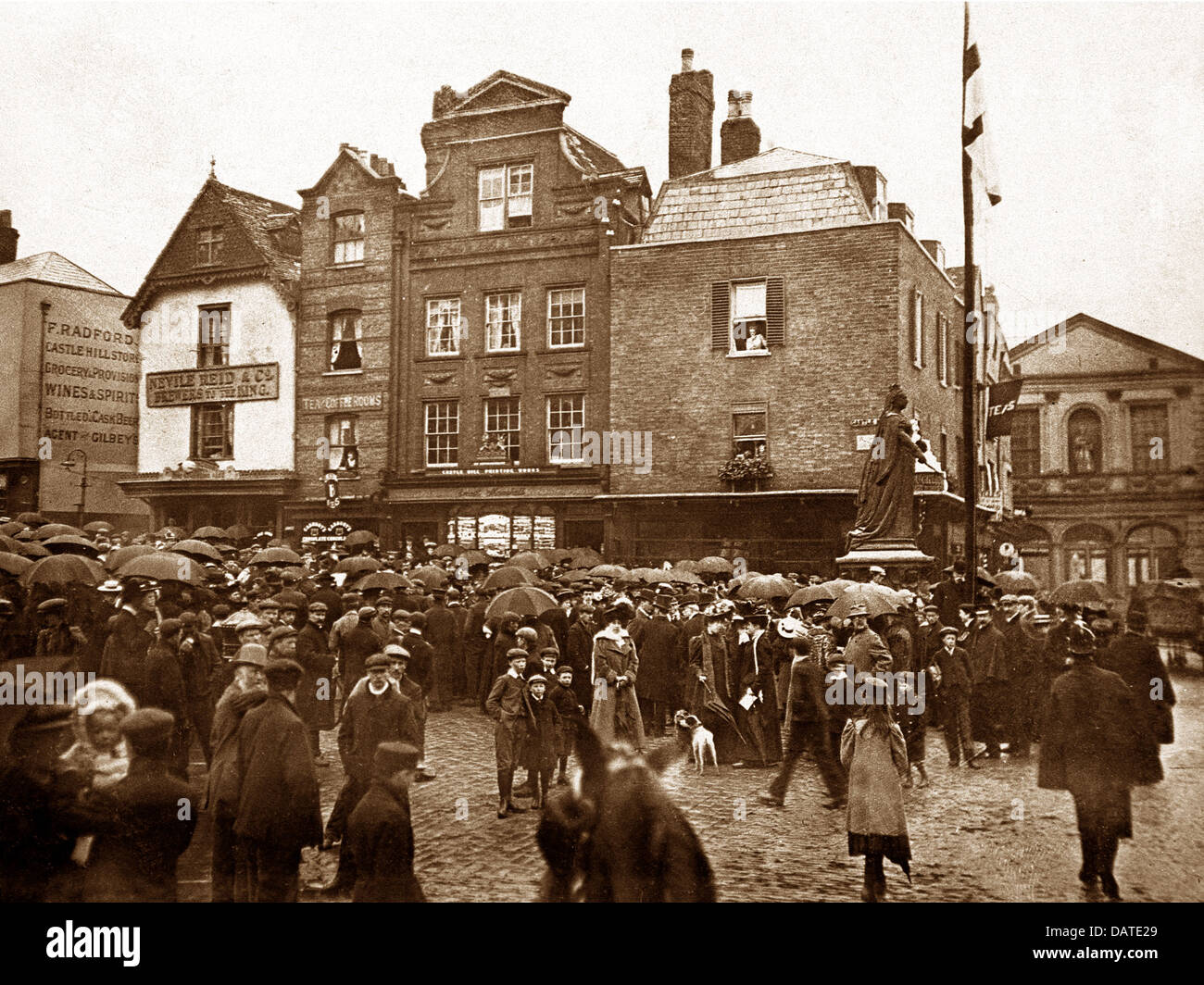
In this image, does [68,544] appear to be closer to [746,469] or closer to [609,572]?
[609,572]

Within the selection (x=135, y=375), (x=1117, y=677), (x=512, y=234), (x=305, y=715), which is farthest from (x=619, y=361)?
(x=1117, y=677)

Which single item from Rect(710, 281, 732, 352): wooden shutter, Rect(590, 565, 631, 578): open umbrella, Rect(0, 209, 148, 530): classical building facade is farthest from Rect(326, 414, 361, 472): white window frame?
Rect(710, 281, 732, 352): wooden shutter

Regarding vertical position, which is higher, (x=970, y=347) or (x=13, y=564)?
(x=970, y=347)

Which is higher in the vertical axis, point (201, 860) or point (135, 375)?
point (135, 375)

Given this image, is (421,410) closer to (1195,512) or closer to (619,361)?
(619,361)

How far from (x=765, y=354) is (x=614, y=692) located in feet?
25.0

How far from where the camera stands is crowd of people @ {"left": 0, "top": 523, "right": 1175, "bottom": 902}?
17.7 ft

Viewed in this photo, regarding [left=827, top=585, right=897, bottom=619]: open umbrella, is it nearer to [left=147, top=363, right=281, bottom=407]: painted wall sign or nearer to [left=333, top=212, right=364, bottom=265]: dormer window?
[left=147, top=363, right=281, bottom=407]: painted wall sign

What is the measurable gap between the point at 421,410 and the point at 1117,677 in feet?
39.4

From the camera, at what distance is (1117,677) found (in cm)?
605

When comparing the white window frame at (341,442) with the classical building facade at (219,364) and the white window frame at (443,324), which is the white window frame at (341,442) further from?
the white window frame at (443,324)

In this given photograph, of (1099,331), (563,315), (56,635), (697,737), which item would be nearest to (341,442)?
(563,315)
